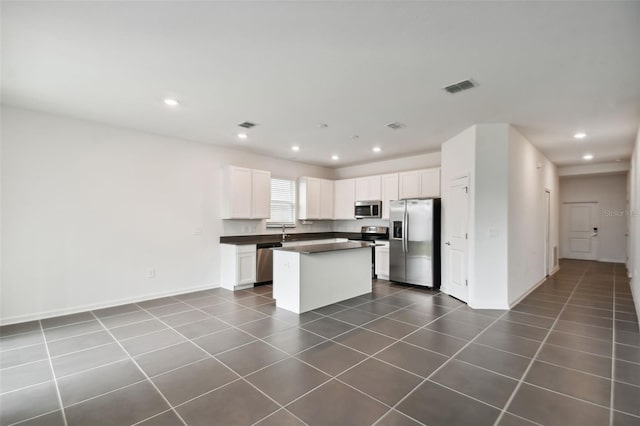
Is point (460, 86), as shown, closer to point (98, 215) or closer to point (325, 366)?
point (325, 366)

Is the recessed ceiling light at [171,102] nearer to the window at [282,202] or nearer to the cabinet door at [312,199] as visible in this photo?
the window at [282,202]

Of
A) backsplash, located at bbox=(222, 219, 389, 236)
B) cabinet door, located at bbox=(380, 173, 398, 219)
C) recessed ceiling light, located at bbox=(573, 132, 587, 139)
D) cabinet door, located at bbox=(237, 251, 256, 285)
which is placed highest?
recessed ceiling light, located at bbox=(573, 132, 587, 139)

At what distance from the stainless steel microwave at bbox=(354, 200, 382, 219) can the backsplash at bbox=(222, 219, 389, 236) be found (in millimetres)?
407

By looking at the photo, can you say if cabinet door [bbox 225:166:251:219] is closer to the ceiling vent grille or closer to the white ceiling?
the white ceiling

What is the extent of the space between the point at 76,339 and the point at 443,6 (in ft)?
15.4

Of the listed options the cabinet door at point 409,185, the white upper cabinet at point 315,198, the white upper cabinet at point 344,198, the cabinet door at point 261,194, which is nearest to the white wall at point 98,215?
the cabinet door at point 261,194

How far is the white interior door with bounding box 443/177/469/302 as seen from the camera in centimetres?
481

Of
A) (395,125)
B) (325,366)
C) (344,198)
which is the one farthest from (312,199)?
(325,366)

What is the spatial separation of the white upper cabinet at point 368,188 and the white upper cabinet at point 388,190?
154 mm

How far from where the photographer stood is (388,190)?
686 cm

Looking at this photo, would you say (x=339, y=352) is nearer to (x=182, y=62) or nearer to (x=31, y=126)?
(x=182, y=62)

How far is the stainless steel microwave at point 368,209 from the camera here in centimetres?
694

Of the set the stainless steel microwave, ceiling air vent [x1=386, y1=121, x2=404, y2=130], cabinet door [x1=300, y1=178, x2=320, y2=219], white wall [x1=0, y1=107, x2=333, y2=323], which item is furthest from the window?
ceiling air vent [x1=386, y1=121, x2=404, y2=130]

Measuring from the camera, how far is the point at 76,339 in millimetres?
3393
